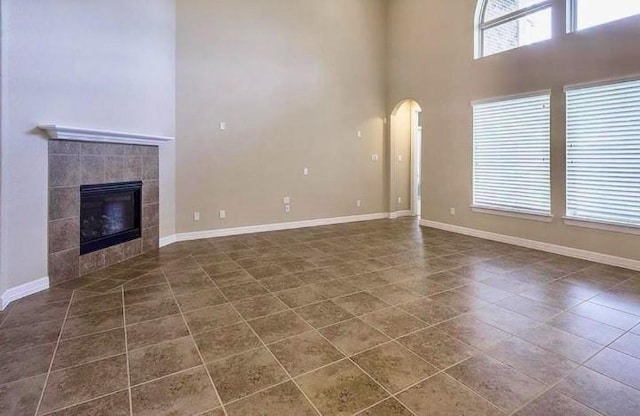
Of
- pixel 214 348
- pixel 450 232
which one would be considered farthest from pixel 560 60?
pixel 214 348

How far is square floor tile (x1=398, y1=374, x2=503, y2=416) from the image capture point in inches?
64.6

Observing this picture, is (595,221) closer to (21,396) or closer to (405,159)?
(405,159)

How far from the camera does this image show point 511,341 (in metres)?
2.31

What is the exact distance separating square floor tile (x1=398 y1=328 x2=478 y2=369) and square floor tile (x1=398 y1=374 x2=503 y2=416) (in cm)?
19

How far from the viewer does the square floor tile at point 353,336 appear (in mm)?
2246

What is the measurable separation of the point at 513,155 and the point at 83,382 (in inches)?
219

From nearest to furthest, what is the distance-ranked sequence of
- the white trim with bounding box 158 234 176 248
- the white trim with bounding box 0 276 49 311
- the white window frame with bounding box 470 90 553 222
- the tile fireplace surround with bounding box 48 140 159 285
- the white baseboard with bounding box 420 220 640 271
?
the white trim with bounding box 0 276 49 311, the tile fireplace surround with bounding box 48 140 159 285, the white baseboard with bounding box 420 220 640 271, the white window frame with bounding box 470 90 553 222, the white trim with bounding box 158 234 176 248

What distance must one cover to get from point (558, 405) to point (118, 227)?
457cm

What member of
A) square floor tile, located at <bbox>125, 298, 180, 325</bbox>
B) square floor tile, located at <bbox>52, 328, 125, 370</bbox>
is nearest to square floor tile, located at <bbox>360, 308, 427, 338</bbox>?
square floor tile, located at <bbox>125, 298, 180, 325</bbox>

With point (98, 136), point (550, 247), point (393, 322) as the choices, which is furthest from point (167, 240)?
point (550, 247)

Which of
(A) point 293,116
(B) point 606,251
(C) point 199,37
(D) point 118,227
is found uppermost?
(C) point 199,37

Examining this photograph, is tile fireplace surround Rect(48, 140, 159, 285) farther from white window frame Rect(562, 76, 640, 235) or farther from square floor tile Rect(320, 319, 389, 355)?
white window frame Rect(562, 76, 640, 235)

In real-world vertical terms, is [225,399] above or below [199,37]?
below

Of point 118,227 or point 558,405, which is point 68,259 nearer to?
point 118,227
